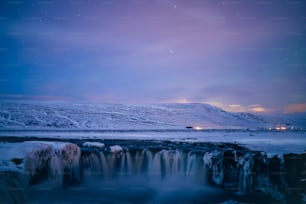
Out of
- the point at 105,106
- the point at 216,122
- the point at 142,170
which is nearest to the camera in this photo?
the point at 142,170

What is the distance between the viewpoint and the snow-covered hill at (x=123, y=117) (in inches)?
874

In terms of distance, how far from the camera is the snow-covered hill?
A: 874 inches

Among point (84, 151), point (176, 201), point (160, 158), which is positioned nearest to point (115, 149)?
point (84, 151)

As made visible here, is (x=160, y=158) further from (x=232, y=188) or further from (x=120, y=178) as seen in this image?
(x=232, y=188)

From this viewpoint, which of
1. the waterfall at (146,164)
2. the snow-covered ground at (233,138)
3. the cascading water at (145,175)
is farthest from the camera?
the waterfall at (146,164)

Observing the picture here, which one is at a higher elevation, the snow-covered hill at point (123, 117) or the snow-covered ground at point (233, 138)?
the snow-covered hill at point (123, 117)

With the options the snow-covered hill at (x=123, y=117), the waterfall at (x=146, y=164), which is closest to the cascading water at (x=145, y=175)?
the waterfall at (x=146, y=164)

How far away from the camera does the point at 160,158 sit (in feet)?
37.8

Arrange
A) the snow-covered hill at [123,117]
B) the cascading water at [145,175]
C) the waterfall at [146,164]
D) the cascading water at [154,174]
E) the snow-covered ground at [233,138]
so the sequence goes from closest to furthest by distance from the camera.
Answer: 1. the cascading water at [154,174]
2. the cascading water at [145,175]
3. the snow-covered ground at [233,138]
4. the waterfall at [146,164]
5. the snow-covered hill at [123,117]

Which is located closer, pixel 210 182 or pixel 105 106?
pixel 210 182

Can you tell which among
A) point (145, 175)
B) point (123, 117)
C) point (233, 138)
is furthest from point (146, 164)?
point (123, 117)

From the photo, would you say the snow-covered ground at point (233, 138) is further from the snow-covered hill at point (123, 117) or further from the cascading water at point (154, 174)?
the snow-covered hill at point (123, 117)

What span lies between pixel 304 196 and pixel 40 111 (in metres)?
23.5

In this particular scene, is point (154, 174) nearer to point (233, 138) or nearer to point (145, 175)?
point (145, 175)
